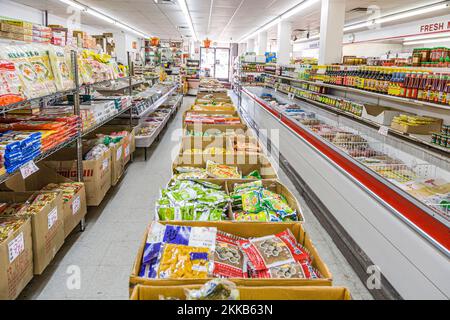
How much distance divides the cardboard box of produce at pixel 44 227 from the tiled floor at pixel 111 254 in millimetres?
188

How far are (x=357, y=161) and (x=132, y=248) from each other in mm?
2455

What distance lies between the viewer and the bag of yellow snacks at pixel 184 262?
1690 mm

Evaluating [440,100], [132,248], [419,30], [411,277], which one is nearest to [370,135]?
[440,100]

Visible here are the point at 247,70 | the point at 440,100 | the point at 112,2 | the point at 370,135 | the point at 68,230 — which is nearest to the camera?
the point at 440,100

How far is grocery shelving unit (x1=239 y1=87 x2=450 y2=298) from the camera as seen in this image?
2373mm

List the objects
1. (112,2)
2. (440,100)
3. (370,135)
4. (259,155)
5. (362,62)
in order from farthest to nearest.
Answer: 1. (112,2)
2. (362,62)
3. (370,135)
4. (259,155)
5. (440,100)

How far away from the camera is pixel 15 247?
236cm

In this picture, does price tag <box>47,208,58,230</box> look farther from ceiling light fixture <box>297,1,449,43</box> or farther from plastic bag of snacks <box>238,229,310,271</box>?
ceiling light fixture <box>297,1,449,43</box>

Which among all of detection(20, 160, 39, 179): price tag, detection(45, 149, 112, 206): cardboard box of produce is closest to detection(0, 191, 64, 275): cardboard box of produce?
detection(20, 160, 39, 179): price tag

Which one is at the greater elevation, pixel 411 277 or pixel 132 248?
pixel 411 277

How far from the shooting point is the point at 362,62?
5391 millimetres

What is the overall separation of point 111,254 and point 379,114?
3257 mm

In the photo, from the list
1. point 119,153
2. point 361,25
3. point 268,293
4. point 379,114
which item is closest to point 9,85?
point 268,293

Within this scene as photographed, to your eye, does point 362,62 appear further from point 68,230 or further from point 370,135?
point 68,230
